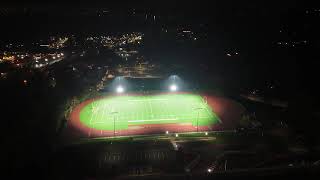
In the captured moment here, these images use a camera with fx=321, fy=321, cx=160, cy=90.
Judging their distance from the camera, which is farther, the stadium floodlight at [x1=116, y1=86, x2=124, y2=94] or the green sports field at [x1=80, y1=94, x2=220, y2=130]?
the stadium floodlight at [x1=116, y1=86, x2=124, y2=94]

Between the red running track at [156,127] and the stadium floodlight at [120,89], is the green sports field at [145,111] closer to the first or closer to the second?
the red running track at [156,127]

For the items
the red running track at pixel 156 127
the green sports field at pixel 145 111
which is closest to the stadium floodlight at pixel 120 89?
Answer: the green sports field at pixel 145 111

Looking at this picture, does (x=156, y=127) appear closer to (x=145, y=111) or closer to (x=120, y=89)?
(x=145, y=111)

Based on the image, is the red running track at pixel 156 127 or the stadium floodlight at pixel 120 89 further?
the stadium floodlight at pixel 120 89

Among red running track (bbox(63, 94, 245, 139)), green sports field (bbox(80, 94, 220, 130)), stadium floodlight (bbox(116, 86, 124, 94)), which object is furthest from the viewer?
stadium floodlight (bbox(116, 86, 124, 94))

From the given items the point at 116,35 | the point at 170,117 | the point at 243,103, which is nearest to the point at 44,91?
the point at 170,117

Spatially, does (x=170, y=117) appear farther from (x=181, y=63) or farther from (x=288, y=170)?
(x=181, y=63)

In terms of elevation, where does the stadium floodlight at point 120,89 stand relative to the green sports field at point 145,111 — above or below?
above

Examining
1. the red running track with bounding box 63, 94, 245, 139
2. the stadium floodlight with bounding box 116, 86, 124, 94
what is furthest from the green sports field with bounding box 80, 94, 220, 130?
the stadium floodlight with bounding box 116, 86, 124, 94

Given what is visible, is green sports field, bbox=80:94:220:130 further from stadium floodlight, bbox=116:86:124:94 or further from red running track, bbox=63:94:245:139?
stadium floodlight, bbox=116:86:124:94
